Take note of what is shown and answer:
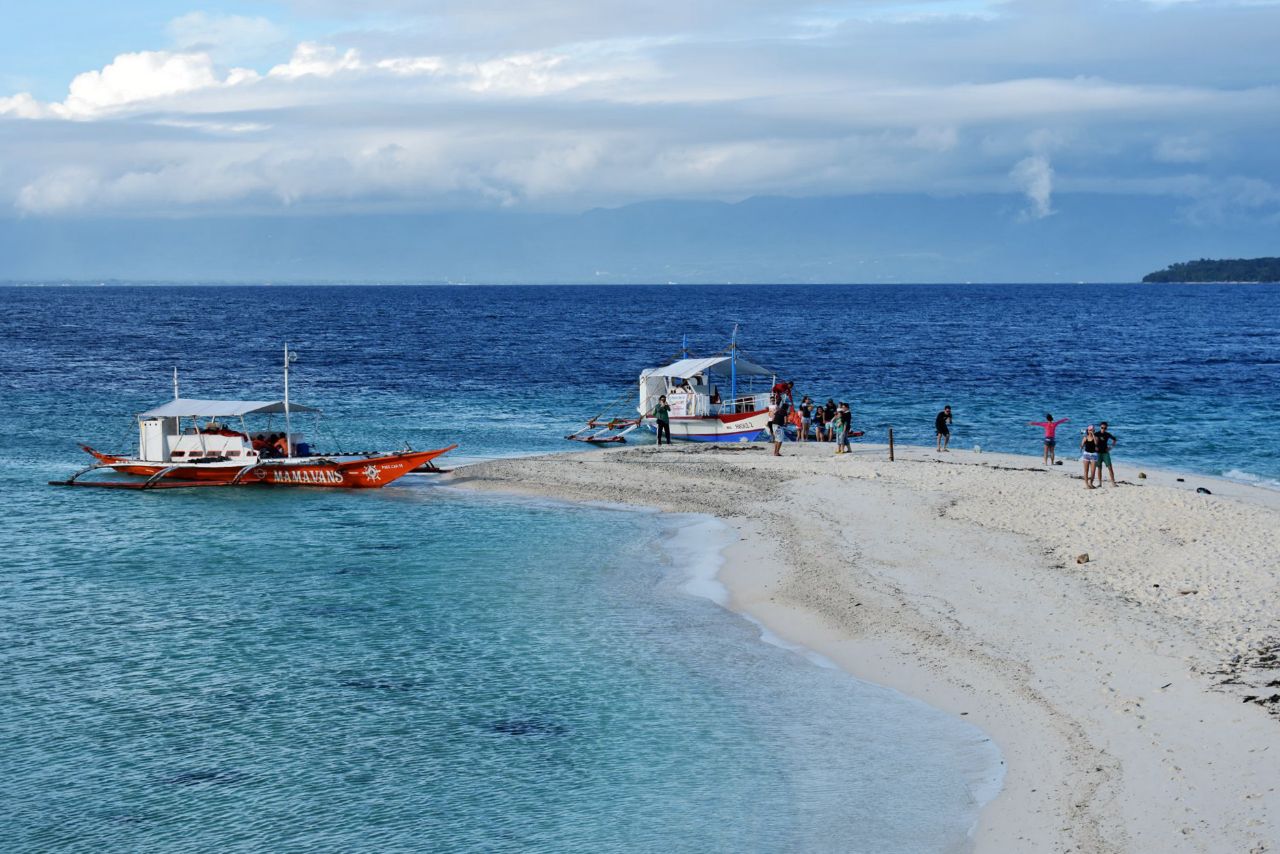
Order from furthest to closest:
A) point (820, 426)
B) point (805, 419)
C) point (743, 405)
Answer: point (743, 405)
point (820, 426)
point (805, 419)

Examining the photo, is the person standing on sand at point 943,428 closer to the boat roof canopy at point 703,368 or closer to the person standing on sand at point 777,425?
the person standing on sand at point 777,425

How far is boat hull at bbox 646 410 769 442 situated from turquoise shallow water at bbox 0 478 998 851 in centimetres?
1992

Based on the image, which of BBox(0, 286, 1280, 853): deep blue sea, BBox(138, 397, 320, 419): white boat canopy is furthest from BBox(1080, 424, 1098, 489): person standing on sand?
BBox(138, 397, 320, 419): white boat canopy

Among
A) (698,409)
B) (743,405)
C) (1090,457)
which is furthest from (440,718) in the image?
(743,405)

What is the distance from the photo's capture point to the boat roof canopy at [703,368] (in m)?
50.9

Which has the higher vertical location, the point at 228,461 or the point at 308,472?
the point at 228,461

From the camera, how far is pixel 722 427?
165 ft

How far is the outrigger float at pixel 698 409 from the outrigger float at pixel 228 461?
12.4m

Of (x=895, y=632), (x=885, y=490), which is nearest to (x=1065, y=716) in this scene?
(x=895, y=632)

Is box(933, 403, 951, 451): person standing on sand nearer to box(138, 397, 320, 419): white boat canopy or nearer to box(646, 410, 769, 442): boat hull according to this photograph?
box(646, 410, 769, 442): boat hull

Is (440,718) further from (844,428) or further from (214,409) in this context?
(844,428)

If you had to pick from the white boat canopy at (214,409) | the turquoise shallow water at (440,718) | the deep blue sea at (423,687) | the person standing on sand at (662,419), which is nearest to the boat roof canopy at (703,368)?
the person standing on sand at (662,419)

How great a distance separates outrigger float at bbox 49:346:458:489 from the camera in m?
39.8

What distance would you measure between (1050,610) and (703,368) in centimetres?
2909
